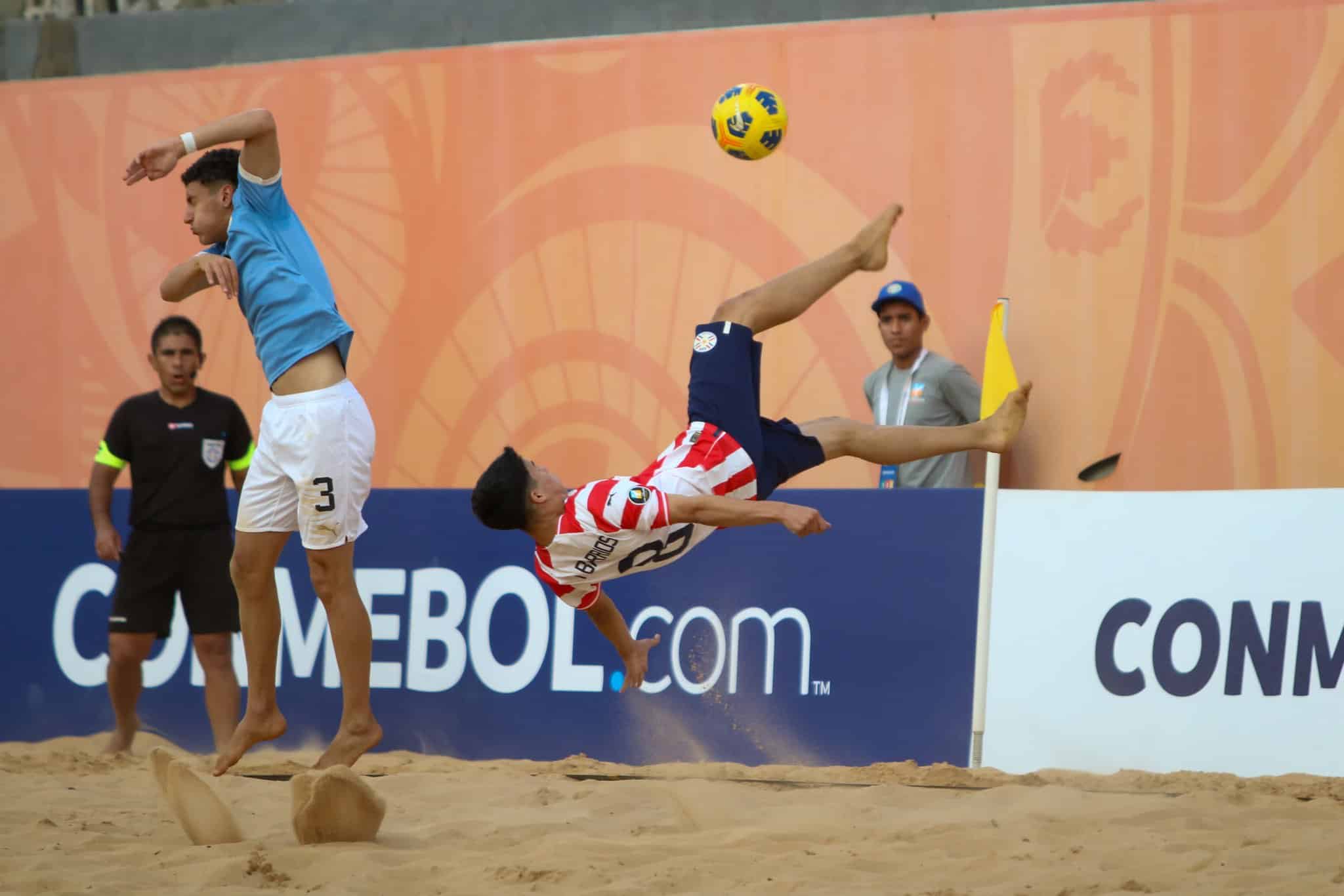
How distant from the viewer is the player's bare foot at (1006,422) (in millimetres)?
5781

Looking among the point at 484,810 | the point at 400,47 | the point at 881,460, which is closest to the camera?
the point at 881,460

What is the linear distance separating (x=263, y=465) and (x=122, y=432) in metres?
3.13

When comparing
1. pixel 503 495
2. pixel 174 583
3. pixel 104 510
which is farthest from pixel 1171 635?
pixel 104 510

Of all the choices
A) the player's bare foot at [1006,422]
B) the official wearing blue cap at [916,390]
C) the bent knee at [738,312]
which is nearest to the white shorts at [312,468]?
the bent knee at [738,312]

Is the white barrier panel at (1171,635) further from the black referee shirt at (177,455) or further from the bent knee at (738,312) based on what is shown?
the black referee shirt at (177,455)

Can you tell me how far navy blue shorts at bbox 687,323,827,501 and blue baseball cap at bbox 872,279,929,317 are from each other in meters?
2.45

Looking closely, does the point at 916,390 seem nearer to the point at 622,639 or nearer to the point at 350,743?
the point at 622,639

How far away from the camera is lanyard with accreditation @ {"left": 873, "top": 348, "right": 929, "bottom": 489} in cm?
802

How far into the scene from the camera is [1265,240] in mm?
8086

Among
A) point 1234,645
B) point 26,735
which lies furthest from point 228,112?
point 1234,645

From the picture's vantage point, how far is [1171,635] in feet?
22.1

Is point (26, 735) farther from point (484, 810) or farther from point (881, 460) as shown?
point (881, 460)

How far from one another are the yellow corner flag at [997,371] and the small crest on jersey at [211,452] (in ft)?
12.7

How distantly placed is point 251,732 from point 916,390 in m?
4.00
